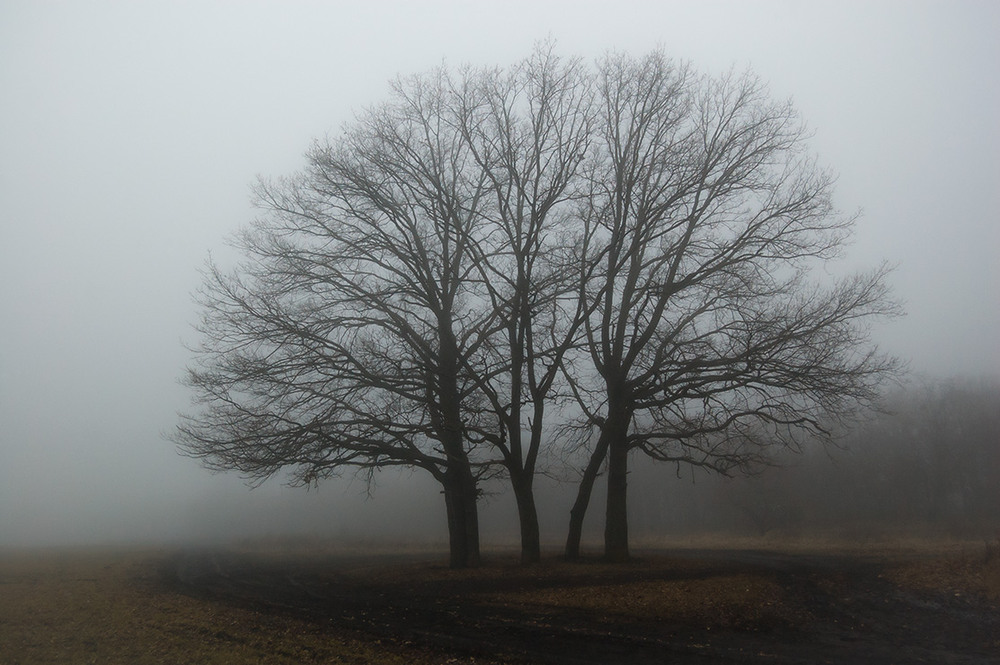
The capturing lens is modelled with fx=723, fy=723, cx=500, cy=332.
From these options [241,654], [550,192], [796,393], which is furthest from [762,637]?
[550,192]

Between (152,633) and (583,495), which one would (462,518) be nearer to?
(583,495)

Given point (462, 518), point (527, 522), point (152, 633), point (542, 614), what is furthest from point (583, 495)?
point (152, 633)

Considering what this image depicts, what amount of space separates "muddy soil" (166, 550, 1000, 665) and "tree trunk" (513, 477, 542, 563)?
98 centimetres

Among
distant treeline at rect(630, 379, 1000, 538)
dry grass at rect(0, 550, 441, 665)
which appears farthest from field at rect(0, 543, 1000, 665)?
distant treeline at rect(630, 379, 1000, 538)

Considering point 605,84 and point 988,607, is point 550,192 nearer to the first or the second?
point 605,84

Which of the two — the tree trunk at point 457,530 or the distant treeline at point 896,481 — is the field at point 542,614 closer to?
the tree trunk at point 457,530

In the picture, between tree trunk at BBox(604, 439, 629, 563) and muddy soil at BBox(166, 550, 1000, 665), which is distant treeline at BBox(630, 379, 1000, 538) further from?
muddy soil at BBox(166, 550, 1000, 665)

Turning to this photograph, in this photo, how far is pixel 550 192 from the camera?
19781 millimetres

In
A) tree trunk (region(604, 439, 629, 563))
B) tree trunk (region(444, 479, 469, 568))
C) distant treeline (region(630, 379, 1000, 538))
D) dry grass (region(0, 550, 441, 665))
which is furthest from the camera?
distant treeline (region(630, 379, 1000, 538))

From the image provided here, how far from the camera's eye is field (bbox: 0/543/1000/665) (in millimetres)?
9805

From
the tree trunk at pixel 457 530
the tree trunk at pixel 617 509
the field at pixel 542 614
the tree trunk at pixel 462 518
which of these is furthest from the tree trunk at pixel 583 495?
the tree trunk at pixel 457 530

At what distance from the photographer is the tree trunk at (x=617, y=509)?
18.8 m

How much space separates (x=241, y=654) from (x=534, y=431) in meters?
11.3

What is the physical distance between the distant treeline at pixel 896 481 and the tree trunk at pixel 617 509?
10.6 metres
